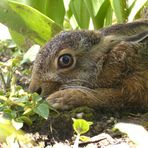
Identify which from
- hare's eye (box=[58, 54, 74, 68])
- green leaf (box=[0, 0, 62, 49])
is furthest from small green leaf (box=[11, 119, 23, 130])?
green leaf (box=[0, 0, 62, 49])

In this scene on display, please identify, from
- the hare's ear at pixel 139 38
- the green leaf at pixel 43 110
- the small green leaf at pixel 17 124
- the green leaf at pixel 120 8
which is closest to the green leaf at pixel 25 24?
the green leaf at pixel 120 8

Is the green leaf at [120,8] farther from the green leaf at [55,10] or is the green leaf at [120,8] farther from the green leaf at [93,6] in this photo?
the green leaf at [55,10]

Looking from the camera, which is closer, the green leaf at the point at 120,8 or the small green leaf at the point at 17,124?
the small green leaf at the point at 17,124

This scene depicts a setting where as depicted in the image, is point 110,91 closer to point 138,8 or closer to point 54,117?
point 54,117

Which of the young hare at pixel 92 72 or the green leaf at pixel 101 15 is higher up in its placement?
the green leaf at pixel 101 15

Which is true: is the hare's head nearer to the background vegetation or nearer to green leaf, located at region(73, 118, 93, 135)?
the background vegetation

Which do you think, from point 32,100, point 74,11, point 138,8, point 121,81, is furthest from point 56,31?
point 32,100
